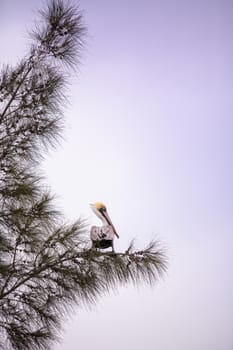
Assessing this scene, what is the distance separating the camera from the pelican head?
1.83 meters

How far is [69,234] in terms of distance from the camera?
1.67m

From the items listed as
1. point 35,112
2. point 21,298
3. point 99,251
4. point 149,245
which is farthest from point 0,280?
point 35,112

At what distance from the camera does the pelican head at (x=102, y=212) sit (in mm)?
1827

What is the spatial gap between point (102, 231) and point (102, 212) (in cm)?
13

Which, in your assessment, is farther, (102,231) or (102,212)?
(102,212)

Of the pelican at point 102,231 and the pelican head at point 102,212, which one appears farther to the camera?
the pelican head at point 102,212

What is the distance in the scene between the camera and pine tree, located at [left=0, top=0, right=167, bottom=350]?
5.22ft

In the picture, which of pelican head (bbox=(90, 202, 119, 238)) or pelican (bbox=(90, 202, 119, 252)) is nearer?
pelican (bbox=(90, 202, 119, 252))

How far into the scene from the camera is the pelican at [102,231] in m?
1.69

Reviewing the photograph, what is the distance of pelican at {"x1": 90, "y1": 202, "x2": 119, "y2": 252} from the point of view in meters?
1.69

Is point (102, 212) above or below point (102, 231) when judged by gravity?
above

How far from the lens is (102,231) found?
172cm

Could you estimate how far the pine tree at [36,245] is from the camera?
159cm

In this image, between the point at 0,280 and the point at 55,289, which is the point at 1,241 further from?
the point at 55,289
